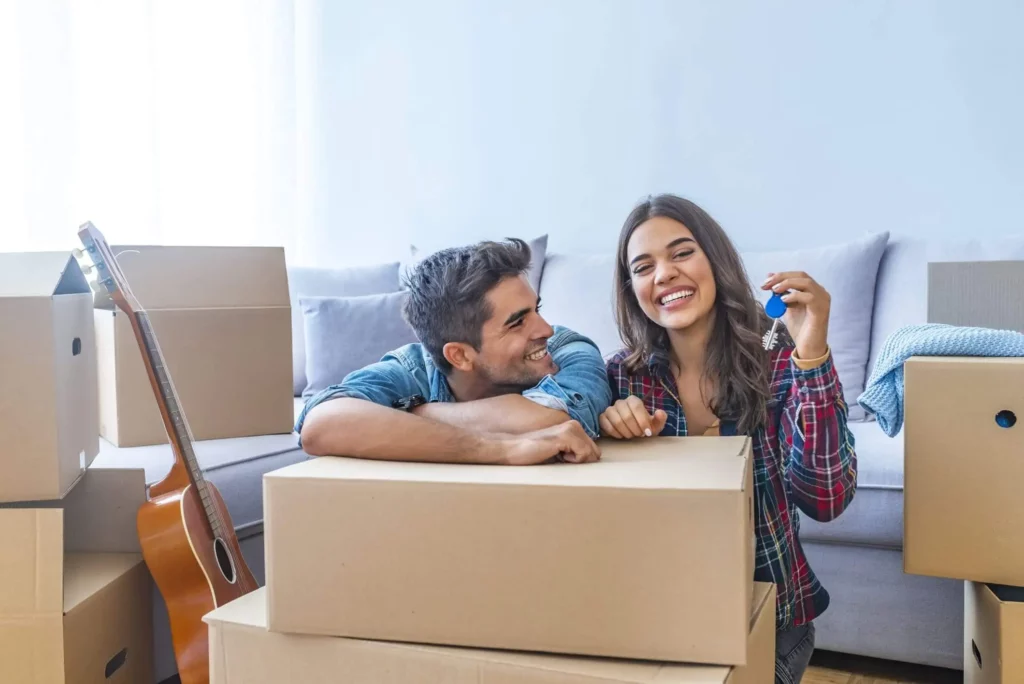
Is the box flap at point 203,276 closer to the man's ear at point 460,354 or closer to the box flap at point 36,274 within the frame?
the box flap at point 36,274

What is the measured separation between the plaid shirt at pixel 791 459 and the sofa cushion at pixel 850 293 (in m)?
0.84

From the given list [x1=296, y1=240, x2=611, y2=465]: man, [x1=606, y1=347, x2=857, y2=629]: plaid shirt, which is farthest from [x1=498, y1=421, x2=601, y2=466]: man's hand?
[x1=606, y1=347, x2=857, y2=629]: plaid shirt

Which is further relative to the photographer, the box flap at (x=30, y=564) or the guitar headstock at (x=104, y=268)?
the guitar headstock at (x=104, y=268)

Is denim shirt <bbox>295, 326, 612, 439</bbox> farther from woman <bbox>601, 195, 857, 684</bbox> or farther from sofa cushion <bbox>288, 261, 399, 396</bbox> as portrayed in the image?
sofa cushion <bbox>288, 261, 399, 396</bbox>

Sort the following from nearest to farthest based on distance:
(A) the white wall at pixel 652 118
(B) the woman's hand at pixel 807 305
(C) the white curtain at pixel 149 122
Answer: (B) the woman's hand at pixel 807 305 → (A) the white wall at pixel 652 118 → (C) the white curtain at pixel 149 122

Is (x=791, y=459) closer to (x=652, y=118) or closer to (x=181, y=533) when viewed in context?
(x=181, y=533)

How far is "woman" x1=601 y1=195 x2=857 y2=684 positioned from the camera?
1.12 m

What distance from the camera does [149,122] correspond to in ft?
8.59

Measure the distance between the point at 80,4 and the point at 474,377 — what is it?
191 centimetres

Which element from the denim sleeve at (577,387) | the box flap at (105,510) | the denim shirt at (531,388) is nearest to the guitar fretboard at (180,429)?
the box flap at (105,510)

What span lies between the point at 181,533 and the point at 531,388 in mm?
583

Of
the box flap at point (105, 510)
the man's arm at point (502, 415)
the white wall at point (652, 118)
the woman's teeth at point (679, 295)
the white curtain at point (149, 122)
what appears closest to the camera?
the man's arm at point (502, 415)

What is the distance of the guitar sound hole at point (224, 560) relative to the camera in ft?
4.48

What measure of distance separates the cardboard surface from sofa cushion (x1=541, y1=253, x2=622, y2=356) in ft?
2.96
